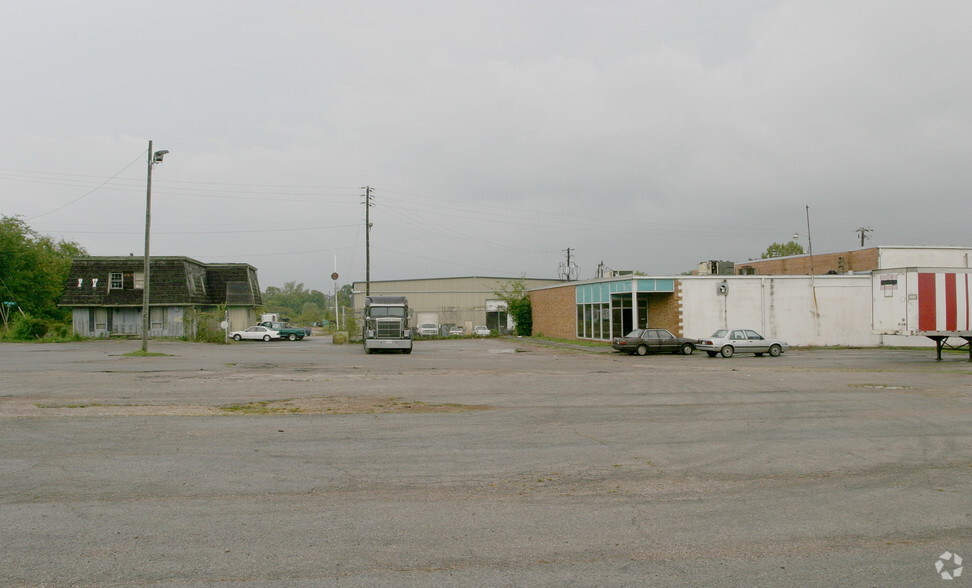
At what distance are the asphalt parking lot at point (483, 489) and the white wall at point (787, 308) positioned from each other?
72.5ft

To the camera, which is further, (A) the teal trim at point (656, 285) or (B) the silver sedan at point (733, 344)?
(A) the teal trim at point (656, 285)

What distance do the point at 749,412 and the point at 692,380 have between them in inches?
264

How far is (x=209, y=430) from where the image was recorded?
10.9 m

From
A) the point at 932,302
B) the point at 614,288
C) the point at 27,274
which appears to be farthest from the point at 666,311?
the point at 27,274

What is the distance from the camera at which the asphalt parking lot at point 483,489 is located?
504 centimetres

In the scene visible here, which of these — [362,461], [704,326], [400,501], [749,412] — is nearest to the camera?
[400,501]

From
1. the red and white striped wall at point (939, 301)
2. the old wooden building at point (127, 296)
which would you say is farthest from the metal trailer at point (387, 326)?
the red and white striped wall at point (939, 301)

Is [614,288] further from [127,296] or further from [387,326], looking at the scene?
[127,296]

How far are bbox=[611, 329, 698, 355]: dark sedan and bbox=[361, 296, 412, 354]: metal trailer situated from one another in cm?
1161

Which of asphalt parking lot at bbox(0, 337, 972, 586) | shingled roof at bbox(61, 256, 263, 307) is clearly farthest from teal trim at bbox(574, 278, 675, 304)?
shingled roof at bbox(61, 256, 263, 307)

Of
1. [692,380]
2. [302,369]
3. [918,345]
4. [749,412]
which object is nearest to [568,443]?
[749,412]

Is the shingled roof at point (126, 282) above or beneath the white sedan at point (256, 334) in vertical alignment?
above

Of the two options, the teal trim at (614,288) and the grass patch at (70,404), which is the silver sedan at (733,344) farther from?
the grass patch at (70,404)

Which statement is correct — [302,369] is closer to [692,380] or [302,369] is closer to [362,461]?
[692,380]
